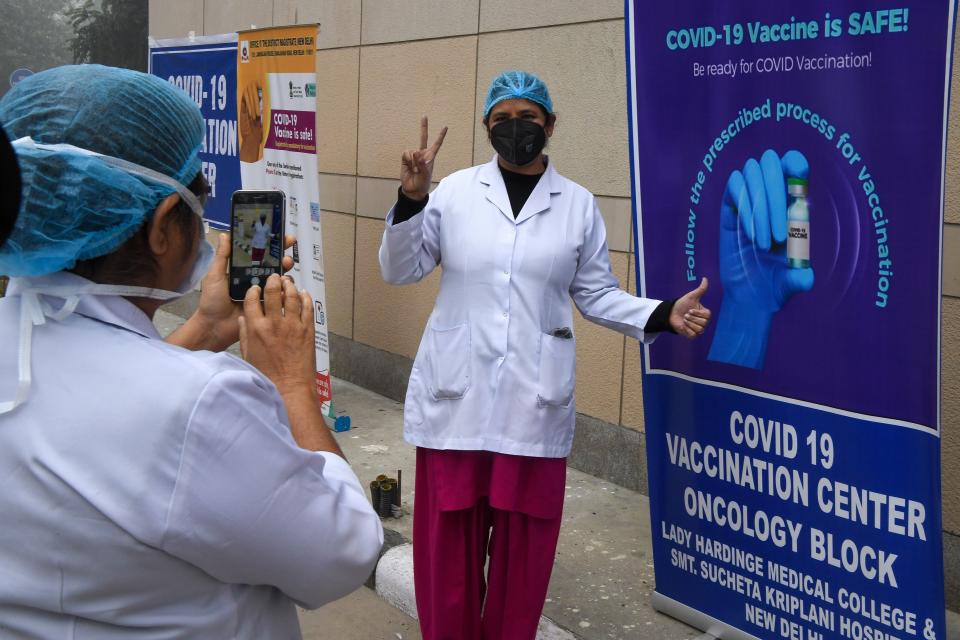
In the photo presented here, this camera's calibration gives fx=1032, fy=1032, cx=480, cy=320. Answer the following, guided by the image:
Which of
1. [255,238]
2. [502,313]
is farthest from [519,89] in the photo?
[255,238]

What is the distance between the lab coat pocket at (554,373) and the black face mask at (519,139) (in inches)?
23.6

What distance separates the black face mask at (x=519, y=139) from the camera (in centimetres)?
341

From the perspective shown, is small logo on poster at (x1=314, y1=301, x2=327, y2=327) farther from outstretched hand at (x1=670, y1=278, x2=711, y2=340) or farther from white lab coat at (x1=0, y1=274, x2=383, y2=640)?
white lab coat at (x1=0, y1=274, x2=383, y2=640)

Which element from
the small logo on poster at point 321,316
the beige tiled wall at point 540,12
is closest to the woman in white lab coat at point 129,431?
the beige tiled wall at point 540,12

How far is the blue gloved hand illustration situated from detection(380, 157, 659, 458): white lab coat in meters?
0.27

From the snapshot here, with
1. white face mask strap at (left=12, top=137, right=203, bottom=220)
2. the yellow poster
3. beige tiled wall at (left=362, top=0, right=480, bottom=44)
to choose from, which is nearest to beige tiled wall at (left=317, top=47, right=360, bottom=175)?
beige tiled wall at (left=362, top=0, right=480, bottom=44)

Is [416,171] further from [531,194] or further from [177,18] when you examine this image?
[177,18]

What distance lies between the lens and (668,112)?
3.26 metres

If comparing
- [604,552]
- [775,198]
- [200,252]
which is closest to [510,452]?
[775,198]

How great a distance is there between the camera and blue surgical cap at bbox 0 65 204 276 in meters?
1.31

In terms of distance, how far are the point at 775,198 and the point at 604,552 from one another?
6.70 feet

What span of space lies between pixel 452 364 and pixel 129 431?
215 cm

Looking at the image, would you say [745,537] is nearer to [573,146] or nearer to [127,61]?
[573,146]

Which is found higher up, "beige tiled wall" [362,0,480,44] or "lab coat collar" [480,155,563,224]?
"beige tiled wall" [362,0,480,44]
